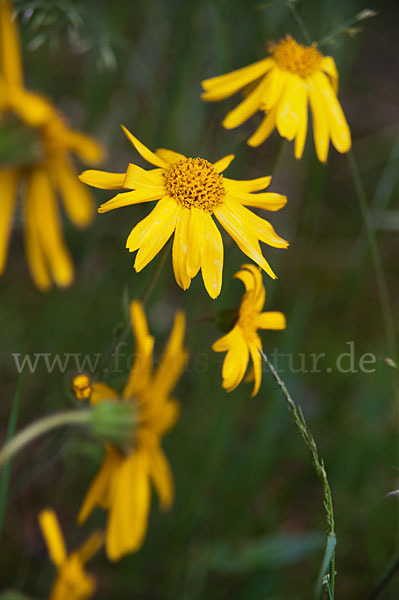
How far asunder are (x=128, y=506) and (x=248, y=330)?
0.41 meters

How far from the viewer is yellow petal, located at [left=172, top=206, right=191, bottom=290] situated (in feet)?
2.82

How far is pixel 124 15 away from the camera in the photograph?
189 centimetres

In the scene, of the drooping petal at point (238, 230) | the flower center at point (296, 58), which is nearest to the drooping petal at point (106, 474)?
the drooping petal at point (238, 230)

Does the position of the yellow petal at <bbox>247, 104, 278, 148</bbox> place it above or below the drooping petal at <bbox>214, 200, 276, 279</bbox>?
above

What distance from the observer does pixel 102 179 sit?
2.94ft

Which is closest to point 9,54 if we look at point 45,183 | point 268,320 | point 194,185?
point 45,183

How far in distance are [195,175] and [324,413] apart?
104cm

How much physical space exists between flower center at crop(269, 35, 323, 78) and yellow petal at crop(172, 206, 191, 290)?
1.53ft

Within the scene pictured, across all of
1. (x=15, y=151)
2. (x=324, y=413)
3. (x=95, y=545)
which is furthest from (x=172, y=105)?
(x=95, y=545)

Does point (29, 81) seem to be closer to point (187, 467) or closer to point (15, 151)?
point (15, 151)

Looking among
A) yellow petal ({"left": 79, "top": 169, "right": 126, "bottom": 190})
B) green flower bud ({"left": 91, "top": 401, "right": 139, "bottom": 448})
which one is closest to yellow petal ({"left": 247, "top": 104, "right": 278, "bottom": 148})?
yellow petal ({"left": 79, "top": 169, "right": 126, "bottom": 190})

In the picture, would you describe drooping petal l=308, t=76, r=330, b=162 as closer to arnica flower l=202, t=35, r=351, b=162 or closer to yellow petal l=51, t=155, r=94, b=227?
arnica flower l=202, t=35, r=351, b=162

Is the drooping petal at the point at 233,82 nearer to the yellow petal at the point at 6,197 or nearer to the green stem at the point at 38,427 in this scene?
the yellow petal at the point at 6,197

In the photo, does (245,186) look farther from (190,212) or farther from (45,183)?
(45,183)
